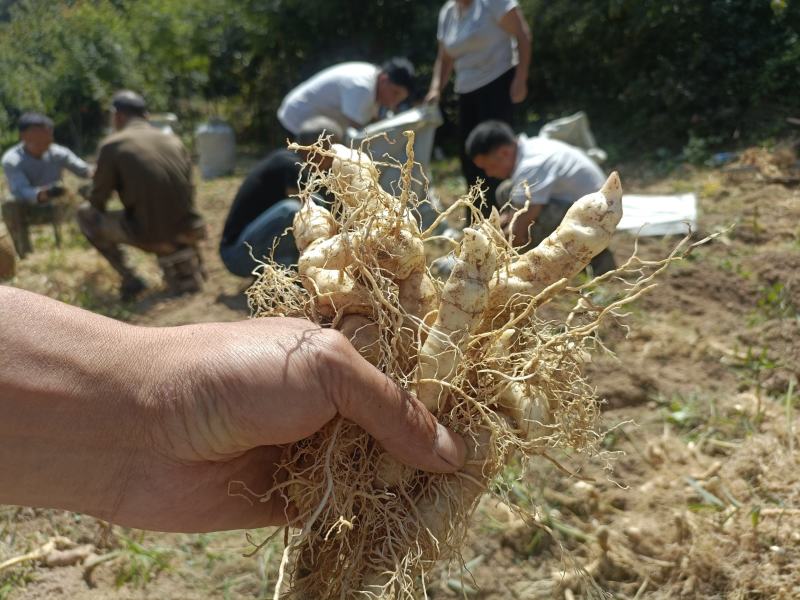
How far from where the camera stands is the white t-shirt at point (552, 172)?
4406mm

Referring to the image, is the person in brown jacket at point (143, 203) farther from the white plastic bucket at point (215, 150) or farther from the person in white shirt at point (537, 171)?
the white plastic bucket at point (215, 150)

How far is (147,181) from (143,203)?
19 cm

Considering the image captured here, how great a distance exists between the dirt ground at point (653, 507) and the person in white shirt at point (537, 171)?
0.77 metres

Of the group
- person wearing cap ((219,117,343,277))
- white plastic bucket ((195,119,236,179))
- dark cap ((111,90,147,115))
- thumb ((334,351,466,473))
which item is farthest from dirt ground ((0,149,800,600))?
white plastic bucket ((195,119,236,179))

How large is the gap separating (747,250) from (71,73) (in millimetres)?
10910

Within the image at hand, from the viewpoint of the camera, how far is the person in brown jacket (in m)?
5.53

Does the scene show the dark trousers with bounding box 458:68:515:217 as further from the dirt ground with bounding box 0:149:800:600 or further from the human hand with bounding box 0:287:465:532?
the human hand with bounding box 0:287:465:532

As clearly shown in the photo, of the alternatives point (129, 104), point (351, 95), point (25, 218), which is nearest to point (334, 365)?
point (351, 95)

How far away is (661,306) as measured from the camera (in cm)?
447

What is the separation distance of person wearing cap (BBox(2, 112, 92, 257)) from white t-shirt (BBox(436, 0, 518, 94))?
3.87 metres

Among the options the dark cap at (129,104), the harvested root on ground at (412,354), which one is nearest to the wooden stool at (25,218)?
the dark cap at (129,104)

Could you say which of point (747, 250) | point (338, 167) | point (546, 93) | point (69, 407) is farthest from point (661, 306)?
point (546, 93)

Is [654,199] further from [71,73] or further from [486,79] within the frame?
[71,73]

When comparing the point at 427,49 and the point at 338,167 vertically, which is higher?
the point at 338,167
